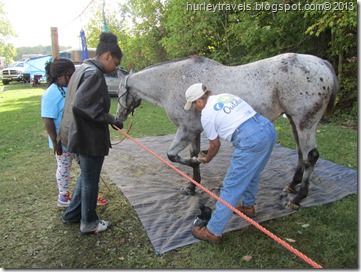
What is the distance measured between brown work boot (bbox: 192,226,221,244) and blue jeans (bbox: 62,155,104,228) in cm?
104

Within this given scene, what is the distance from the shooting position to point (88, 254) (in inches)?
113

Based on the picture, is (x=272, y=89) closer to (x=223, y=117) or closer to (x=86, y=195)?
(x=223, y=117)

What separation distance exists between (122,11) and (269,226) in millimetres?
17412

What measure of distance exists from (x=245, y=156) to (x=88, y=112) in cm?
140

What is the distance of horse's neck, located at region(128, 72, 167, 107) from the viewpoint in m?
4.15

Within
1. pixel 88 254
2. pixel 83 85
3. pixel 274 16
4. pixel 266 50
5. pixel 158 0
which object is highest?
pixel 158 0

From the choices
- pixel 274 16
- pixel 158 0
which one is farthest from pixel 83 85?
pixel 158 0

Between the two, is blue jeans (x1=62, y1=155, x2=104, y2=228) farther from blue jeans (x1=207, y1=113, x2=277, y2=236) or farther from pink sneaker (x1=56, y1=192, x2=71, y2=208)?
blue jeans (x1=207, y1=113, x2=277, y2=236)

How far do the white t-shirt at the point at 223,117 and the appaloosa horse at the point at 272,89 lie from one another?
28.6 inches

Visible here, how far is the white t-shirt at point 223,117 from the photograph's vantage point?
105 inches

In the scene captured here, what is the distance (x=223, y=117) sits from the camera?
2664mm

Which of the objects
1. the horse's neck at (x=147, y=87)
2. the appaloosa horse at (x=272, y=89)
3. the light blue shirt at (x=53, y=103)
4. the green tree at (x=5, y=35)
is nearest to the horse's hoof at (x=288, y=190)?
the appaloosa horse at (x=272, y=89)

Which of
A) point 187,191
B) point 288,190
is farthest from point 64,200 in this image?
point 288,190

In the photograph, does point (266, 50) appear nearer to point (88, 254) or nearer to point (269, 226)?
point (269, 226)
